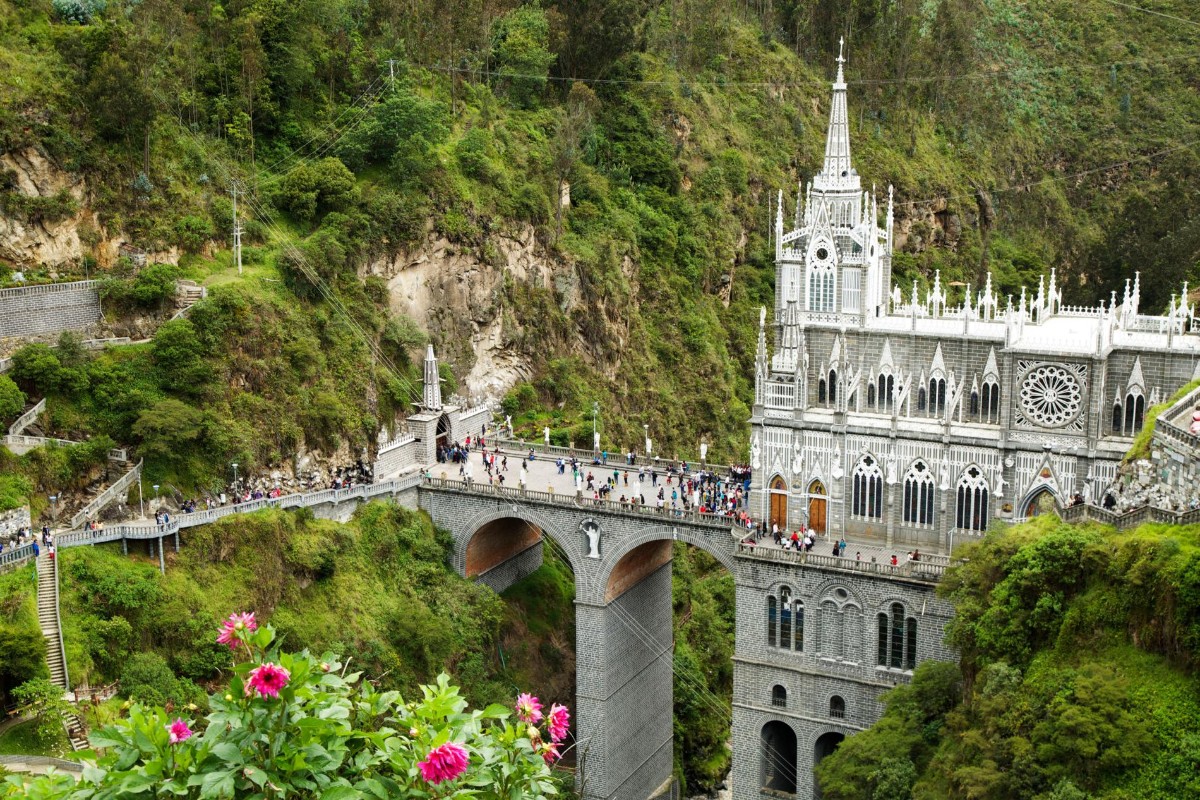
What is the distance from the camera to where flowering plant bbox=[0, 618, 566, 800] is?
16953 mm

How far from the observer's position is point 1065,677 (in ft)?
141

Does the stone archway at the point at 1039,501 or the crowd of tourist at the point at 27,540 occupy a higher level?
the stone archway at the point at 1039,501

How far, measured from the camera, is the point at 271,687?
16.6 metres

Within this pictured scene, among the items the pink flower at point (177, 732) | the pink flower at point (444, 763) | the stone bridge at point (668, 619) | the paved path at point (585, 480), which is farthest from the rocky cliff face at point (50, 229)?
the pink flower at point (444, 763)

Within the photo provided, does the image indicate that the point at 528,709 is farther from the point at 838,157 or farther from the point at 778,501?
the point at 838,157

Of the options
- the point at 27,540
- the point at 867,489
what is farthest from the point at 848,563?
the point at 27,540

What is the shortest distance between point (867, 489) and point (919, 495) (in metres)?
2.20

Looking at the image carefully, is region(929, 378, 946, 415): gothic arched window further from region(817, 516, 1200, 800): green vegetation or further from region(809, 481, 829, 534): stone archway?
region(817, 516, 1200, 800): green vegetation

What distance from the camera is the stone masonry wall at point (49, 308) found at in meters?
60.4

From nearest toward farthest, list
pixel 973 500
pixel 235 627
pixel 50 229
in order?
1. pixel 235 627
2. pixel 973 500
3. pixel 50 229

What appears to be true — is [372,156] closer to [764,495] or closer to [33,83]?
[33,83]

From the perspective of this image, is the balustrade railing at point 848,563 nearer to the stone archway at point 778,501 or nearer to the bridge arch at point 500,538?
the stone archway at point 778,501

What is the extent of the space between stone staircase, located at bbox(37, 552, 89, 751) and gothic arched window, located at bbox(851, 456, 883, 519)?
31.8 m

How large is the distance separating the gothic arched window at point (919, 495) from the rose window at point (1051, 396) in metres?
4.89
